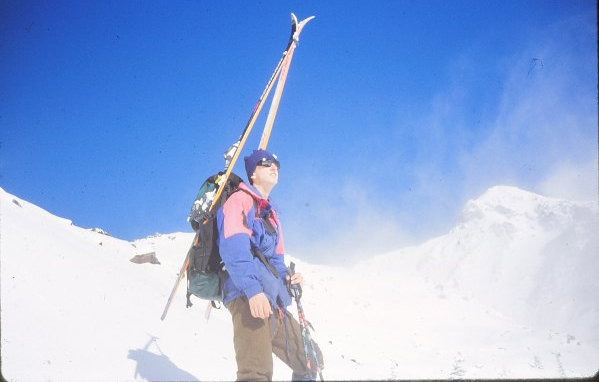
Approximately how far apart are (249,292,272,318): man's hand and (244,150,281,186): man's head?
4.20 ft

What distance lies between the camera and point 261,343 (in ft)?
9.27

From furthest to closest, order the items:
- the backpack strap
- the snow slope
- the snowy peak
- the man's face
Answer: the snowy peak
the snow slope
the man's face
the backpack strap

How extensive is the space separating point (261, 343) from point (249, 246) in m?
0.79

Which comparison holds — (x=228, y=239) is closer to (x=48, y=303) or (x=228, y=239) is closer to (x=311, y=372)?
(x=311, y=372)

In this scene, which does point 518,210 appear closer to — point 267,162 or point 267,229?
point 267,162

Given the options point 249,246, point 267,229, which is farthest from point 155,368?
point 249,246

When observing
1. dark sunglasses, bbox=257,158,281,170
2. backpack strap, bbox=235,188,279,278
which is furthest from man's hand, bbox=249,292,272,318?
dark sunglasses, bbox=257,158,281,170

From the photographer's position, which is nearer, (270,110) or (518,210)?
(270,110)

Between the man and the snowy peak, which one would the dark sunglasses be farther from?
the snowy peak

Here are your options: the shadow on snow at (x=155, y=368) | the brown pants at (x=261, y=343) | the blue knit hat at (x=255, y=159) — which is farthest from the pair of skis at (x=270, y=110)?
the shadow on snow at (x=155, y=368)

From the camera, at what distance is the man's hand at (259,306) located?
2701 mm

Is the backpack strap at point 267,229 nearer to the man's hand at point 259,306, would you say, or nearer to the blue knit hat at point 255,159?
the man's hand at point 259,306

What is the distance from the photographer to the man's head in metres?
3.61

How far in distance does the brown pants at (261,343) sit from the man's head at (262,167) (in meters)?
1.25
